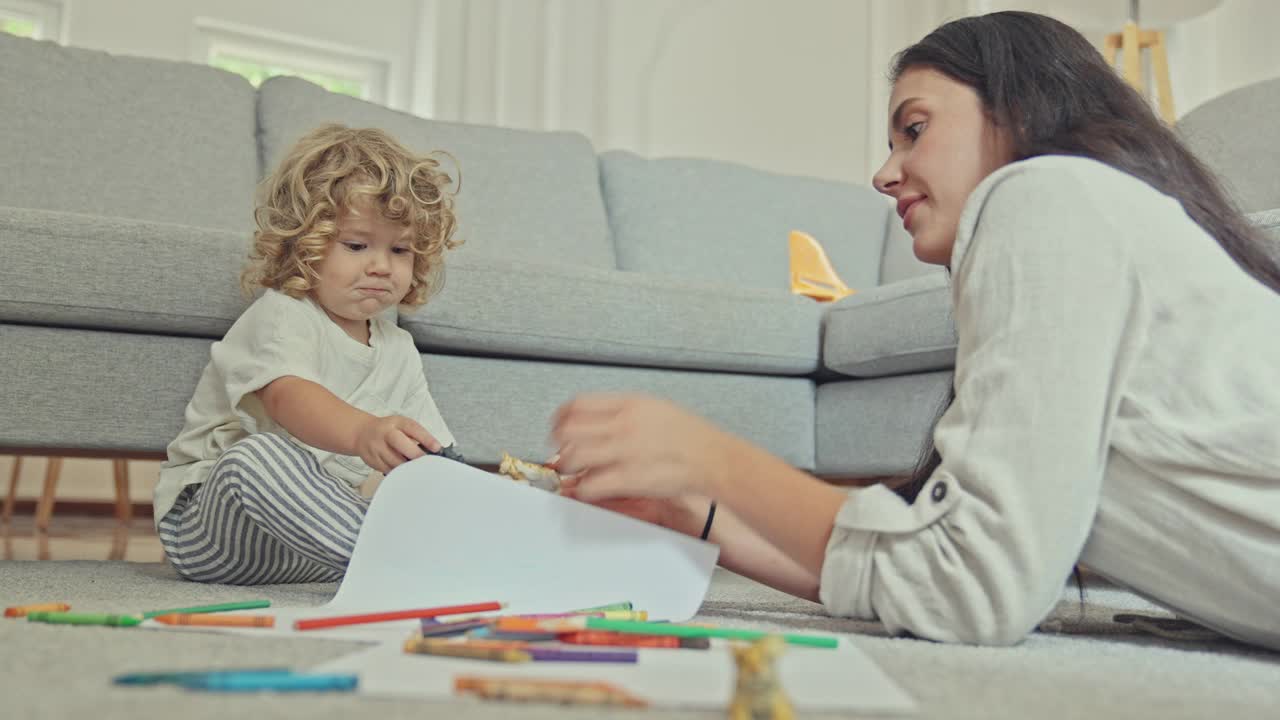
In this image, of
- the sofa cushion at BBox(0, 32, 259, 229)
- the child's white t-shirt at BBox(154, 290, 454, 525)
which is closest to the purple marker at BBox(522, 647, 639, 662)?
the child's white t-shirt at BBox(154, 290, 454, 525)

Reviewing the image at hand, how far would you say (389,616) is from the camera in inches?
30.4

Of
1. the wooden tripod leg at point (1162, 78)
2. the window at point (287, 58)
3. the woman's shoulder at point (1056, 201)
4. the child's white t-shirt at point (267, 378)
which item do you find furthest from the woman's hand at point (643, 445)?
the window at point (287, 58)

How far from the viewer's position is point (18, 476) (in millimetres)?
2984

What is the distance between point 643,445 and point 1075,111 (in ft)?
1.51

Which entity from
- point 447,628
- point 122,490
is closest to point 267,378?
point 447,628

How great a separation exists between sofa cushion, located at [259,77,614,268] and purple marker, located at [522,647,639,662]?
5.31ft

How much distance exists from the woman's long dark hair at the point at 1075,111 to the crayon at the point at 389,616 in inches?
21.7

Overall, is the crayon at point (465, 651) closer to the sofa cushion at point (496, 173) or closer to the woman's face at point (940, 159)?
the woman's face at point (940, 159)

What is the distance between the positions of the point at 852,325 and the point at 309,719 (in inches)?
58.3

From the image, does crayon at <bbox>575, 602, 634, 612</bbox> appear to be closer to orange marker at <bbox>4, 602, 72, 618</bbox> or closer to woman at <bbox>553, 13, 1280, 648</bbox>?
woman at <bbox>553, 13, 1280, 648</bbox>

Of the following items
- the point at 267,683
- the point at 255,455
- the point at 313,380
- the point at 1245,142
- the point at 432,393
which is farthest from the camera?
the point at 1245,142

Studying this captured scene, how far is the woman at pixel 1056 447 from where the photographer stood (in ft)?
2.26

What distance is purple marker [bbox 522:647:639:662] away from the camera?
1.89 ft

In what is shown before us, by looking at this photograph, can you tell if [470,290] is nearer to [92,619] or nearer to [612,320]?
[612,320]
